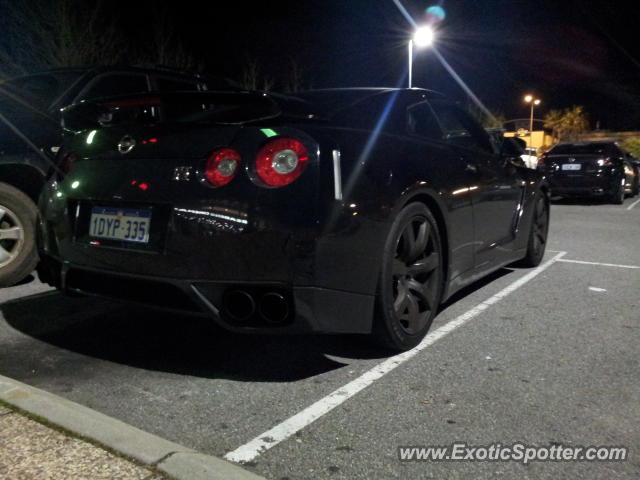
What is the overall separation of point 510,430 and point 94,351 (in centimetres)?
217

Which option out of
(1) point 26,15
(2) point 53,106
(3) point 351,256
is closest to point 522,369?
(3) point 351,256

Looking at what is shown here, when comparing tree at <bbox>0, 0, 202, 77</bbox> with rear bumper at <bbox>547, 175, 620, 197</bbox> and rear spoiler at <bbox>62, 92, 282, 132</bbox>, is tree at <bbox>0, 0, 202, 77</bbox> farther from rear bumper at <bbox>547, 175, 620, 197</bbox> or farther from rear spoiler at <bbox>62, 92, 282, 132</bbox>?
rear spoiler at <bbox>62, 92, 282, 132</bbox>

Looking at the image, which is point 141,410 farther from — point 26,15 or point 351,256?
point 26,15

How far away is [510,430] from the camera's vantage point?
248cm

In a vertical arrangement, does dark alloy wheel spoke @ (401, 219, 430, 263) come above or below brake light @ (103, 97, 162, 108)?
below

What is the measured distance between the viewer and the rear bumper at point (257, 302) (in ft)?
8.80

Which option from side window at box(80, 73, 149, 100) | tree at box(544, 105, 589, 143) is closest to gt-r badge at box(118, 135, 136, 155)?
side window at box(80, 73, 149, 100)

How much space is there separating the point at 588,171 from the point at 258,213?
41.6ft

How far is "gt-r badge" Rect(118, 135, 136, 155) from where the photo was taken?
118 inches

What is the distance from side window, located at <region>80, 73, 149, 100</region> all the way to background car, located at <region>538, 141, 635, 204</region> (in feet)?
34.8

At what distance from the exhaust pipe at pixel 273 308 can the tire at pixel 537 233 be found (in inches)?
137

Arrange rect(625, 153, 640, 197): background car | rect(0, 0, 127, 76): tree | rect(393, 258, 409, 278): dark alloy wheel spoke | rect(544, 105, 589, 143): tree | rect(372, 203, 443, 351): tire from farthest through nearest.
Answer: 1. rect(544, 105, 589, 143): tree
2. rect(625, 153, 640, 197): background car
3. rect(0, 0, 127, 76): tree
4. rect(393, 258, 409, 278): dark alloy wheel spoke
5. rect(372, 203, 443, 351): tire

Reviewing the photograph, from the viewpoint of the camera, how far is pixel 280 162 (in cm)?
271

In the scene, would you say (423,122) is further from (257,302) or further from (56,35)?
(56,35)
